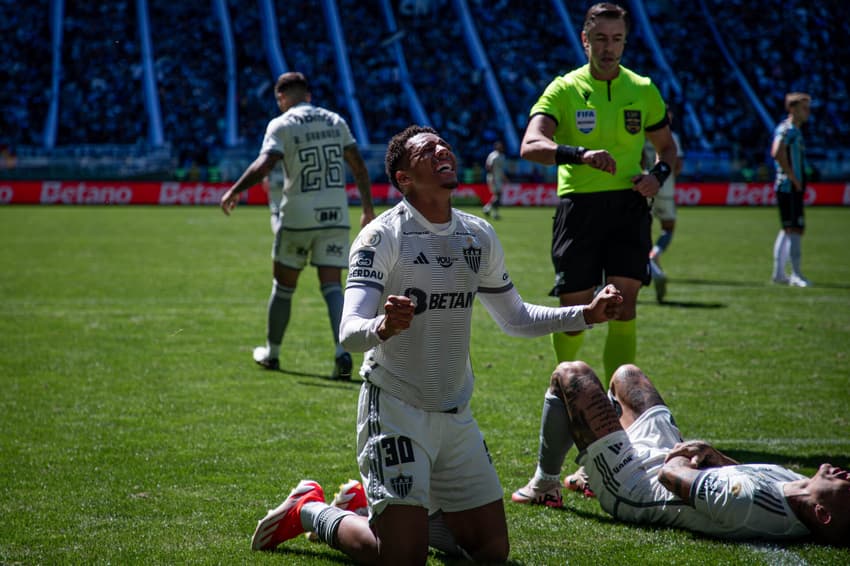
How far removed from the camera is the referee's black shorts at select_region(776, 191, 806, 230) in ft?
43.1

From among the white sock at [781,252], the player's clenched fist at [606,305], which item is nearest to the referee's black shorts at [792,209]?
the white sock at [781,252]

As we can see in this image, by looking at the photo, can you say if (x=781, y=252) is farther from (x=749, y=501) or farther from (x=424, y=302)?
(x=424, y=302)

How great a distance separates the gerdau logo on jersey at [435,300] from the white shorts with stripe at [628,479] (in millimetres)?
1009

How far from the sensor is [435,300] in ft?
12.3

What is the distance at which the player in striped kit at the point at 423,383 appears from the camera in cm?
362

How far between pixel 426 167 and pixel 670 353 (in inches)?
214

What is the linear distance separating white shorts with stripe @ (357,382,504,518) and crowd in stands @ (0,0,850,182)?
35.3 metres

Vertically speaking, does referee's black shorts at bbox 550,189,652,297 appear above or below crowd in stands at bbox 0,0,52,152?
below

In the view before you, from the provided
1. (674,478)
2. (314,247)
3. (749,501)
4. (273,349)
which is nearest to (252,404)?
(273,349)

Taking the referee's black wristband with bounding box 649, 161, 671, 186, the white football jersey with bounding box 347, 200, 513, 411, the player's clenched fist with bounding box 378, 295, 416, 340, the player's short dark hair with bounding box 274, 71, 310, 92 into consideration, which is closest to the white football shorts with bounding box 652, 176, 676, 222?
the player's short dark hair with bounding box 274, 71, 310, 92

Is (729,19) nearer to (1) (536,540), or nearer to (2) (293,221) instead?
(2) (293,221)

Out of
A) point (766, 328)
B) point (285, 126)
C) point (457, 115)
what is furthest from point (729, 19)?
point (285, 126)

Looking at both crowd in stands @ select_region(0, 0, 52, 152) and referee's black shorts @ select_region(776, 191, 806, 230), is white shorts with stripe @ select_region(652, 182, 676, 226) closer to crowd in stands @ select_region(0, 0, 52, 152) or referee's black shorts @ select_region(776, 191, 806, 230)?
referee's black shorts @ select_region(776, 191, 806, 230)

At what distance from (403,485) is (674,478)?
120 centimetres
